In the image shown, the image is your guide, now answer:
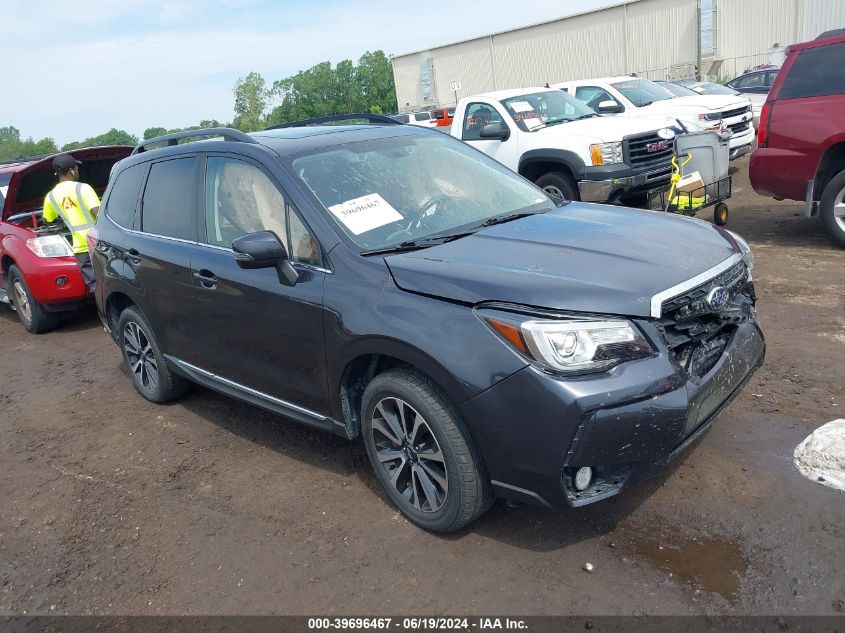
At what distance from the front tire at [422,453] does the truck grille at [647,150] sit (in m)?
6.46

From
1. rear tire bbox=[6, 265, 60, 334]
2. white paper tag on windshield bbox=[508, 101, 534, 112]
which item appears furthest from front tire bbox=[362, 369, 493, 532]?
white paper tag on windshield bbox=[508, 101, 534, 112]

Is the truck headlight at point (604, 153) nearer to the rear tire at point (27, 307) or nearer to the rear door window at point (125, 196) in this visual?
the rear door window at point (125, 196)

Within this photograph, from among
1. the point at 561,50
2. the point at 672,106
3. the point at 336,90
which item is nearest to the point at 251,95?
the point at 336,90

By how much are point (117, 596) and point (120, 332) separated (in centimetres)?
276

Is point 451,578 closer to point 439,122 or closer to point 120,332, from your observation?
point 120,332

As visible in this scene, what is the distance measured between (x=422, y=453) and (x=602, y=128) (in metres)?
6.86

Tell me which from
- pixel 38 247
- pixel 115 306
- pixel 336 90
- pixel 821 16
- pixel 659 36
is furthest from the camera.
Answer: pixel 336 90

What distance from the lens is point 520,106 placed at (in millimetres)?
9953

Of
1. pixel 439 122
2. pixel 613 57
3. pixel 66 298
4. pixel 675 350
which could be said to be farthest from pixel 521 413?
pixel 613 57

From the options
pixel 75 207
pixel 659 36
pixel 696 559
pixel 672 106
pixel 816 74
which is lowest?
pixel 696 559

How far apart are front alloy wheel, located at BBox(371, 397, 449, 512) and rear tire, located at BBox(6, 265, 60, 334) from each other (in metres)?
6.14

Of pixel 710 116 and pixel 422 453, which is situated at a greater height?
pixel 710 116

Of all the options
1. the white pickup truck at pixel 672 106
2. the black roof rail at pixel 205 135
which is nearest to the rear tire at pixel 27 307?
the black roof rail at pixel 205 135

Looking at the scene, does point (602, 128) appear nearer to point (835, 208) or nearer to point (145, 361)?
point (835, 208)
